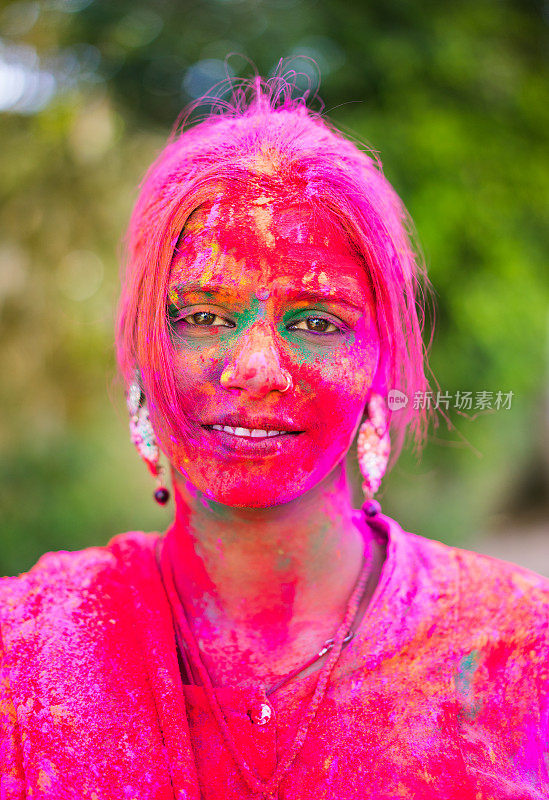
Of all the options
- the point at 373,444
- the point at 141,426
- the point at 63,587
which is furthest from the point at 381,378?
the point at 63,587

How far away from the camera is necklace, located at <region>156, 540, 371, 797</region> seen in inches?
60.5

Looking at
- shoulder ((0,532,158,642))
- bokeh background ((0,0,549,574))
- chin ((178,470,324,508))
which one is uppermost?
bokeh background ((0,0,549,574))

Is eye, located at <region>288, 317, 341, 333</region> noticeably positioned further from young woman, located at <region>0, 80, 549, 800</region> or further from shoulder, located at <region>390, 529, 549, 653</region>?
shoulder, located at <region>390, 529, 549, 653</region>

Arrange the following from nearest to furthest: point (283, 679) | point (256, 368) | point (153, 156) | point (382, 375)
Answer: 1. point (256, 368)
2. point (283, 679)
3. point (382, 375)
4. point (153, 156)

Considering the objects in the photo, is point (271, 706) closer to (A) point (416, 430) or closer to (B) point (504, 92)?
(A) point (416, 430)

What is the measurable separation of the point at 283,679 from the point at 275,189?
116 centimetres

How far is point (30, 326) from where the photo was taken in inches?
215

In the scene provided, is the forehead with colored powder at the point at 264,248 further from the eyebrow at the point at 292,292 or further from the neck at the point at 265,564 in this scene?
the neck at the point at 265,564

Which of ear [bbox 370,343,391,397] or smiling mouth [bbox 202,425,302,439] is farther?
ear [bbox 370,343,391,397]

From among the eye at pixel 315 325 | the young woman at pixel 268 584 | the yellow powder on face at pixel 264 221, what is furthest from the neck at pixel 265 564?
the yellow powder on face at pixel 264 221

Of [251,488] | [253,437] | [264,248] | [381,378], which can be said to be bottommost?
[251,488]

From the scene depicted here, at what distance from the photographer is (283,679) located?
169 cm

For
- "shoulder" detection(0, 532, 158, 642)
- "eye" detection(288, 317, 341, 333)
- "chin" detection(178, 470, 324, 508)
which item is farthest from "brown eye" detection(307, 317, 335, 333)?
"shoulder" detection(0, 532, 158, 642)

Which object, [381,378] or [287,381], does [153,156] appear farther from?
[287,381]
